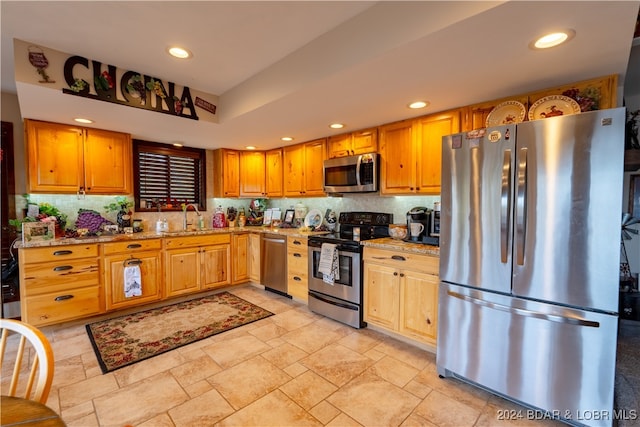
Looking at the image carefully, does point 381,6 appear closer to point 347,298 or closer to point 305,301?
point 347,298

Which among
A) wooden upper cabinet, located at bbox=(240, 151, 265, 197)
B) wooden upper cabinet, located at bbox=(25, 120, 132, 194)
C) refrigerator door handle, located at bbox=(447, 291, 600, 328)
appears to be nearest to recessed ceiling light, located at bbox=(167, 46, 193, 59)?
wooden upper cabinet, located at bbox=(25, 120, 132, 194)

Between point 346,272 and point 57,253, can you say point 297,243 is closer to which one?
point 346,272

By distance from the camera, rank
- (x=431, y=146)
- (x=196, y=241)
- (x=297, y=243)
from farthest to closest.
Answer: (x=196, y=241)
(x=297, y=243)
(x=431, y=146)

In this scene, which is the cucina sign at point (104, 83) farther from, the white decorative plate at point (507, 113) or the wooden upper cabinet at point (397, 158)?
the white decorative plate at point (507, 113)

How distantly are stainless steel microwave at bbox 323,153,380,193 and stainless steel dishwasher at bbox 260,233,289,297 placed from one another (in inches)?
39.4

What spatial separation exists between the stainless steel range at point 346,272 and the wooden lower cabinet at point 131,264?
6.35 feet

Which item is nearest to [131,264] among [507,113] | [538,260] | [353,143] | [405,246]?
[353,143]

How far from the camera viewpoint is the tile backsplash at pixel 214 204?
329 centimetres

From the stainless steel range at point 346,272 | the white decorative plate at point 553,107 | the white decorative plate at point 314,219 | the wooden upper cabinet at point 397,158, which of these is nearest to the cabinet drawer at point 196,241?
the white decorative plate at point 314,219

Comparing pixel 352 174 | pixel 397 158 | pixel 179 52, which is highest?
pixel 179 52

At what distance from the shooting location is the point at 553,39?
1.52 meters

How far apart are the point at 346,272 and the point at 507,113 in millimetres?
2039

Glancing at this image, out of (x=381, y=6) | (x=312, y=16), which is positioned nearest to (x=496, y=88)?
(x=381, y=6)

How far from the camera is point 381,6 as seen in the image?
5.39ft
